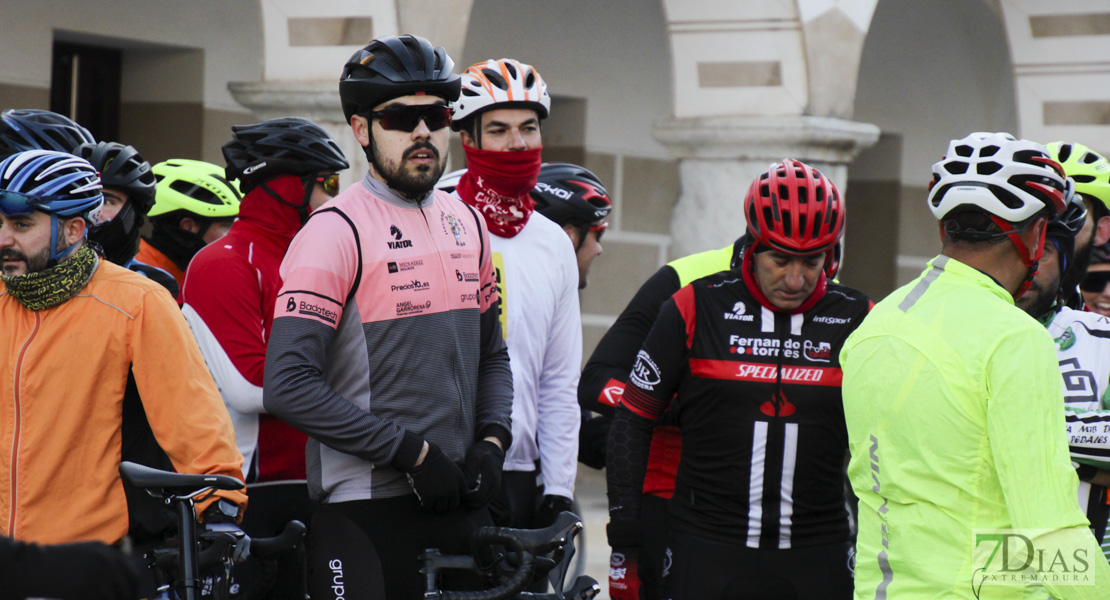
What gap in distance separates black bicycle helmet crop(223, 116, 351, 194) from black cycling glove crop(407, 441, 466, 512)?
1.53 meters

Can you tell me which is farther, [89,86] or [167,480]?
[89,86]

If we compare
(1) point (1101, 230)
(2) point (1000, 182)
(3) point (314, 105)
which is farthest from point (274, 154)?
(1) point (1101, 230)

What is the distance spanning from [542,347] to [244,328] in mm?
890

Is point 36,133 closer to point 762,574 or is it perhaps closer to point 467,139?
point 467,139

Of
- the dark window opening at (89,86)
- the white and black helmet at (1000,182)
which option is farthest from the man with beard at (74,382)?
the dark window opening at (89,86)

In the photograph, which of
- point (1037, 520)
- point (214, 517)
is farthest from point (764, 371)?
point (214, 517)

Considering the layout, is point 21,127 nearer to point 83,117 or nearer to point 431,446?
point 431,446

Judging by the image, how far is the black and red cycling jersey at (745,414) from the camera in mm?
3422

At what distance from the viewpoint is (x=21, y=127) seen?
4297 millimetres

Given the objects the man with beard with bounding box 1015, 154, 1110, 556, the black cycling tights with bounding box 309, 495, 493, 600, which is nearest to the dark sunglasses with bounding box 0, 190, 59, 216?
the black cycling tights with bounding box 309, 495, 493, 600

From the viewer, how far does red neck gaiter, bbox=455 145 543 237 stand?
3.93m

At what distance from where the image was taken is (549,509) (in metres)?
3.84

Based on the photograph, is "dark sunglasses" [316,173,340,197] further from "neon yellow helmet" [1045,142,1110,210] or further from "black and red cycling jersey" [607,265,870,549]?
"neon yellow helmet" [1045,142,1110,210]

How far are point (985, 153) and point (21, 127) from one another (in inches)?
121
